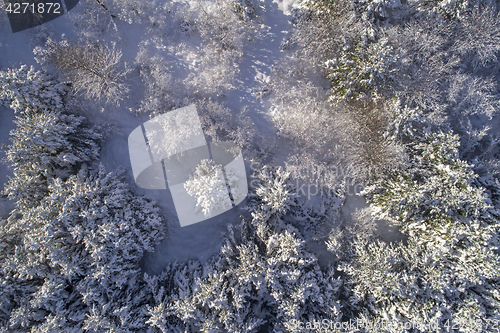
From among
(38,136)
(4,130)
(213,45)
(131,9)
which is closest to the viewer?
(38,136)

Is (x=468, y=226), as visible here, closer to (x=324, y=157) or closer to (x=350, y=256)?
(x=350, y=256)

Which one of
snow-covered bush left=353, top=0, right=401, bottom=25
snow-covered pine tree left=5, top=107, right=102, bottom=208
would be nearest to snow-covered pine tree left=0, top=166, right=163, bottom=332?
snow-covered pine tree left=5, top=107, right=102, bottom=208

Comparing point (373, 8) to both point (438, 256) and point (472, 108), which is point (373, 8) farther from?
point (438, 256)

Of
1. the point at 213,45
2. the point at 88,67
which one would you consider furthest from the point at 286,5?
the point at 88,67

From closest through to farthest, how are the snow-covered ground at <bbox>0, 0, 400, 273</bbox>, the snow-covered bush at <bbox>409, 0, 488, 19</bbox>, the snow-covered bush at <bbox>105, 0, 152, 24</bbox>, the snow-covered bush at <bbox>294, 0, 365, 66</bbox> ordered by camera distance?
the snow-covered bush at <bbox>409, 0, 488, 19</bbox> → the snow-covered bush at <bbox>294, 0, 365, 66</bbox> → the snow-covered bush at <bbox>105, 0, 152, 24</bbox> → the snow-covered ground at <bbox>0, 0, 400, 273</bbox>

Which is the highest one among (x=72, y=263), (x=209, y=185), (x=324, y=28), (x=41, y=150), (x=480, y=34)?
(x=324, y=28)

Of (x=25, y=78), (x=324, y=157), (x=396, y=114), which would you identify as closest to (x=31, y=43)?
(x=25, y=78)

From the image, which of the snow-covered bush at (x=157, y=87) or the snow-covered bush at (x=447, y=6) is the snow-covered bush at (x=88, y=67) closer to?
the snow-covered bush at (x=157, y=87)

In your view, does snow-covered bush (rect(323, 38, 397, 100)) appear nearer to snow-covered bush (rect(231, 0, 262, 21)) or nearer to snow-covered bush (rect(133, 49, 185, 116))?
snow-covered bush (rect(231, 0, 262, 21))
